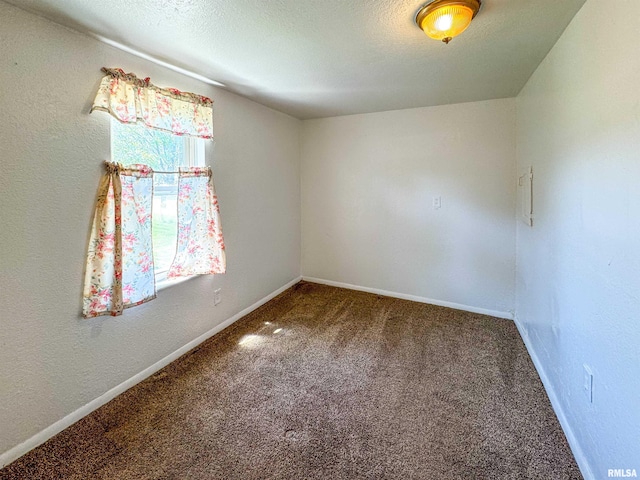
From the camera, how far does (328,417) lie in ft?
5.79

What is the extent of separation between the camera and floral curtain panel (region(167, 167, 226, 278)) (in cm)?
239

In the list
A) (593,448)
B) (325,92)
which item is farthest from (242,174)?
(593,448)

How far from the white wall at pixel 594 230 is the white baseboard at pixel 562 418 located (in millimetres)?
10

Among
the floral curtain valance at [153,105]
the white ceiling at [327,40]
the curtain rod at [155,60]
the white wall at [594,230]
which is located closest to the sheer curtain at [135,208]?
the floral curtain valance at [153,105]

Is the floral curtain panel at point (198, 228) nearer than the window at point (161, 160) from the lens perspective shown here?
No

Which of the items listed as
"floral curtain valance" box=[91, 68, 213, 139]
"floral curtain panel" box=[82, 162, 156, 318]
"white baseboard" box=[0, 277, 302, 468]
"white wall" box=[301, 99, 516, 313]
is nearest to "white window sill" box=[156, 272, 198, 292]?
"floral curtain panel" box=[82, 162, 156, 318]

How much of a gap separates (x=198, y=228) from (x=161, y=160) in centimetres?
58

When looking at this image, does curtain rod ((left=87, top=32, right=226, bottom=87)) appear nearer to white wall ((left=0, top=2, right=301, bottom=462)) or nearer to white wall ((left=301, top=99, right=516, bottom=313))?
white wall ((left=0, top=2, right=301, bottom=462))

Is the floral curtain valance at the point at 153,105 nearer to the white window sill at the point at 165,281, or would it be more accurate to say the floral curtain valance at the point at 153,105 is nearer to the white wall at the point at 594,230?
the white window sill at the point at 165,281

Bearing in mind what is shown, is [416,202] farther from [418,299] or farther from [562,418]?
[562,418]

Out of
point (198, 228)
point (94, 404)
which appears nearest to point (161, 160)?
point (198, 228)

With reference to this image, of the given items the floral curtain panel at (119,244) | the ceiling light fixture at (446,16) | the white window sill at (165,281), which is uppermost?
the ceiling light fixture at (446,16)

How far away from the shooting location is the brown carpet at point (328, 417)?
1.45 metres

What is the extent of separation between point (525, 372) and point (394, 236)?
1.85m
